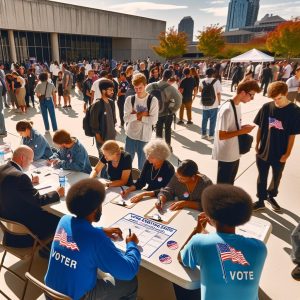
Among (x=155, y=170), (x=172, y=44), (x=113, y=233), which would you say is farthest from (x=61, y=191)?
(x=172, y=44)

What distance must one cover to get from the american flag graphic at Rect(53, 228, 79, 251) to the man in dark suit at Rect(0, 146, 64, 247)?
99cm

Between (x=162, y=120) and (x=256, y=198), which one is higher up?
(x=162, y=120)

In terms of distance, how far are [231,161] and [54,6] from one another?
1093 inches

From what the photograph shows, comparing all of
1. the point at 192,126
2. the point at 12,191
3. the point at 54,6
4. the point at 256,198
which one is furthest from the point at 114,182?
the point at 54,6

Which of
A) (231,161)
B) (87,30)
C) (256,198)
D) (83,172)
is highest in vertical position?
(87,30)

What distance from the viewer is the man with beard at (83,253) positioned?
1688 mm

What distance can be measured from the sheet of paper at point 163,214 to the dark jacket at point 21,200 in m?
1.09

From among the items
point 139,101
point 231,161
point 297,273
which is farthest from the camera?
point 139,101

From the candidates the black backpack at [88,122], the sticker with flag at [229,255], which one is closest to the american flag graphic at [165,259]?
the sticker with flag at [229,255]

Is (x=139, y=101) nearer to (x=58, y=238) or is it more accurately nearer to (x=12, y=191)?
(x=12, y=191)

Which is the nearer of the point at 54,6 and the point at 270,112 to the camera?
the point at 270,112

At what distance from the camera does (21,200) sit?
102 inches

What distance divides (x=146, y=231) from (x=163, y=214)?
12.8 inches

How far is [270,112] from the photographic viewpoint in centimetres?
367
